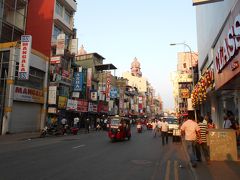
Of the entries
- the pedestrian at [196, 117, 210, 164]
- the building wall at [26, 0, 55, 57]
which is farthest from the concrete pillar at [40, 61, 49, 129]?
the pedestrian at [196, 117, 210, 164]

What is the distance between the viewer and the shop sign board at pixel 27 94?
28.6m

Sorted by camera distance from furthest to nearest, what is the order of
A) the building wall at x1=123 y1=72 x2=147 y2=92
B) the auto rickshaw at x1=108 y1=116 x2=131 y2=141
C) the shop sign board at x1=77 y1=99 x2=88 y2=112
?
the building wall at x1=123 y1=72 x2=147 y2=92, the shop sign board at x1=77 y1=99 x2=88 y2=112, the auto rickshaw at x1=108 y1=116 x2=131 y2=141

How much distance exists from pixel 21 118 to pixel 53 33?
13.9 meters

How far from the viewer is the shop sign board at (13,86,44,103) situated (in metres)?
28.6

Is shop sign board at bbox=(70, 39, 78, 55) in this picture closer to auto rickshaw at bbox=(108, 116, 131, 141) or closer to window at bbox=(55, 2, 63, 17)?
window at bbox=(55, 2, 63, 17)

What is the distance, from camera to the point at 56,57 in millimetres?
34406

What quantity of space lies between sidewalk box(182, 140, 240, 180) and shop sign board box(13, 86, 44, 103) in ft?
75.1

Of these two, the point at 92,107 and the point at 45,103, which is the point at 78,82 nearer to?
the point at 45,103

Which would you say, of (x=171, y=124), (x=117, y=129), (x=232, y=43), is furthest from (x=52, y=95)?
(x=232, y=43)

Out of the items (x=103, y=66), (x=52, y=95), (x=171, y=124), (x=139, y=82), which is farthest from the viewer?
(x=139, y=82)

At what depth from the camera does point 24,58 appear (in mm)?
27484

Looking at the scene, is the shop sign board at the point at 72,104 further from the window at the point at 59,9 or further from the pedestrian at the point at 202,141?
the pedestrian at the point at 202,141

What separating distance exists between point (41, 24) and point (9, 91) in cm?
1400

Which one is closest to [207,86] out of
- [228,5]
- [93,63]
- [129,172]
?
[228,5]
